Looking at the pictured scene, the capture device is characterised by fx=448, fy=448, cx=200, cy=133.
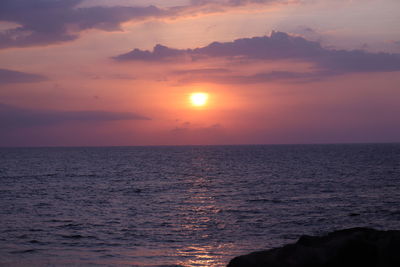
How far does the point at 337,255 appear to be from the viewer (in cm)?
1510

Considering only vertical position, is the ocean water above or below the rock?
below

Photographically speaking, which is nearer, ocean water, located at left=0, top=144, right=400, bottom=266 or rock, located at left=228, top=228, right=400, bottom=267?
rock, located at left=228, top=228, right=400, bottom=267

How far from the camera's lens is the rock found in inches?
588

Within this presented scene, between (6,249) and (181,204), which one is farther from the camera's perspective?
(181,204)

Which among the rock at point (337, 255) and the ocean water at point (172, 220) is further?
the ocean water at point (172, 220)

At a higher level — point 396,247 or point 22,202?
point 396,247

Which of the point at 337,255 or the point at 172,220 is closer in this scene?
the point at 337,255

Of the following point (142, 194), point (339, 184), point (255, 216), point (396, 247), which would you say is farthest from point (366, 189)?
point (396, 247)

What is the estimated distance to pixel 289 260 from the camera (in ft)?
49.4

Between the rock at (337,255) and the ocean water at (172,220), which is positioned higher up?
the rock at (337,255)

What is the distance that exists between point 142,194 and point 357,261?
3847cm

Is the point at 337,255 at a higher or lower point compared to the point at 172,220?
higher

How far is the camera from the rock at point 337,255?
1495cm

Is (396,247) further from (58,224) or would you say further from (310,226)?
(58,224)
